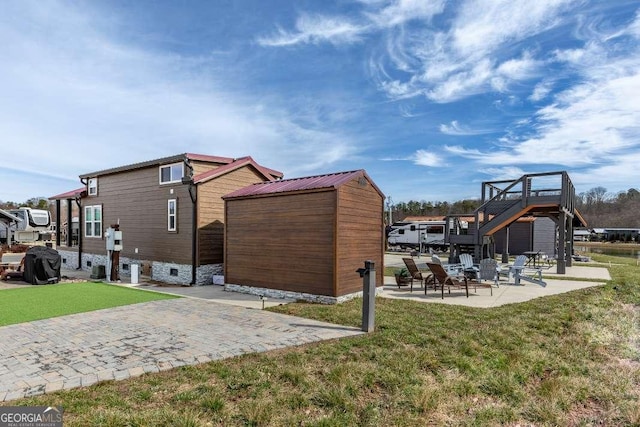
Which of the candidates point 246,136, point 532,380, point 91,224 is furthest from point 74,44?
point 532,380

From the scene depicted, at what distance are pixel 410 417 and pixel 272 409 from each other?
1.22 m

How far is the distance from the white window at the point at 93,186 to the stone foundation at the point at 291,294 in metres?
9.26

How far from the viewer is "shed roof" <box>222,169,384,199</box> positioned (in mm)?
8225

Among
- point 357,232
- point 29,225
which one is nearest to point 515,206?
point 357,232

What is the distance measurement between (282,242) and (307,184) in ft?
5.15

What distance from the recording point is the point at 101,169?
577 inches

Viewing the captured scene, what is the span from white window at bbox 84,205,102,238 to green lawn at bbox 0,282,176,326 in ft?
16.2

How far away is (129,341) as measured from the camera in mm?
5113

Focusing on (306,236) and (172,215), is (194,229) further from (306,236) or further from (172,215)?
(306,236)

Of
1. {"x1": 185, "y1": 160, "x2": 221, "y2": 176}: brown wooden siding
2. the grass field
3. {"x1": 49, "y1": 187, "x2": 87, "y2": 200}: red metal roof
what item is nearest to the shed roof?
{"x1": 185, "y1": 160, "x2": 221, "y2": 176}: brown wooden siding

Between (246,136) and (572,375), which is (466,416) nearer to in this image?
(572,375)

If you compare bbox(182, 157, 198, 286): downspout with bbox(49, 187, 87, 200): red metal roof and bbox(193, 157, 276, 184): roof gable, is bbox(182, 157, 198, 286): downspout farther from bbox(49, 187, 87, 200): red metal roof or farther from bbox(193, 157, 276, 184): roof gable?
bbox(49, 187, 87, 200): red metal roof

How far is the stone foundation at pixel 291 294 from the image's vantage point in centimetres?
802

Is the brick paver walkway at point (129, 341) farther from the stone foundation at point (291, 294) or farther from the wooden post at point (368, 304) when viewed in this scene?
the stone foundation at point (291, 294)
